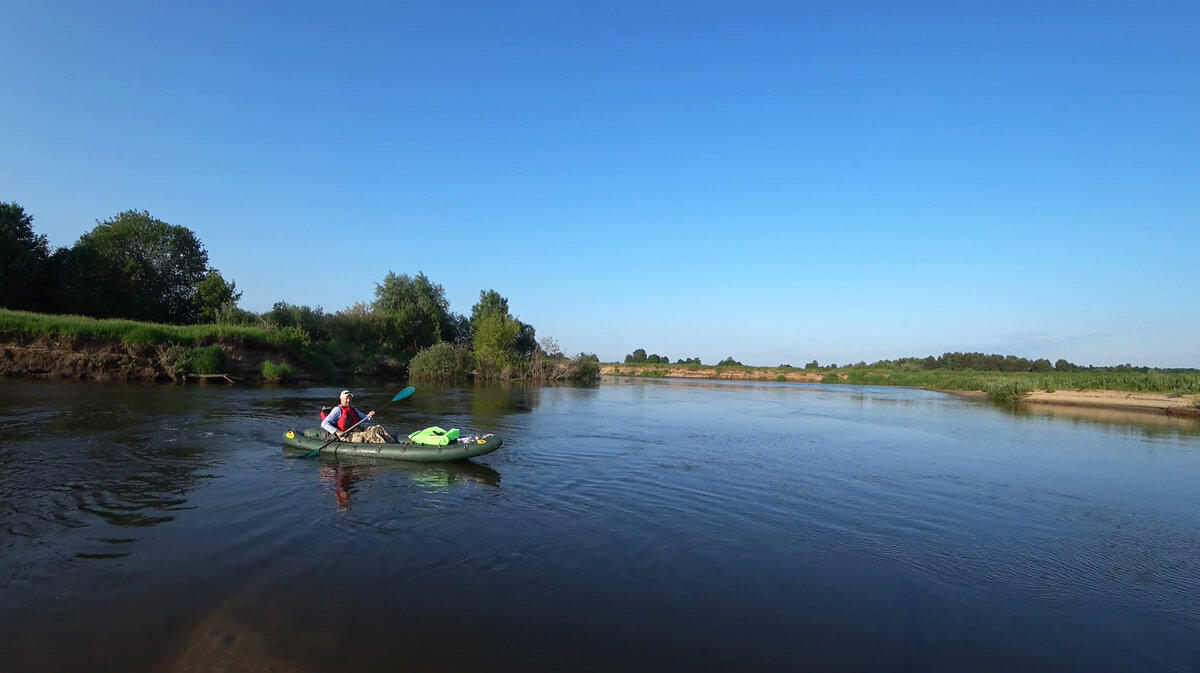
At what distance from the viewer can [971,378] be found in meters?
56.6

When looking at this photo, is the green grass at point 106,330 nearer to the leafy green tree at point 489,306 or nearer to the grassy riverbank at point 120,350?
the grassy riverbank at point 120,350

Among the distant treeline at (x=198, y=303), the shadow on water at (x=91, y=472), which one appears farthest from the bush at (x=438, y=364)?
the shadow on water at (x=91, y=472)

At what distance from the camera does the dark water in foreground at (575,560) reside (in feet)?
18.0

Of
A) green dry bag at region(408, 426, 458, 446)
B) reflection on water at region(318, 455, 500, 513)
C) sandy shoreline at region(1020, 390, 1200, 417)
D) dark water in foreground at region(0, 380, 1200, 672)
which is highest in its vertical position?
sandy shoreline at region(1020, 390, 1200, 417)

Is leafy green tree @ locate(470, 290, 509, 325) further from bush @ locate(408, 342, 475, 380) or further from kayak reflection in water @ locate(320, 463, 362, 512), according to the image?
kayak reflection in water @ locate(320, 463, 362, 512)

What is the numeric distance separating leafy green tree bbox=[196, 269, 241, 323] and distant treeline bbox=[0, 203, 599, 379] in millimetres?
67

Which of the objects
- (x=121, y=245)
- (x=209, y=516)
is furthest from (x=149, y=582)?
(x=121, y=245)

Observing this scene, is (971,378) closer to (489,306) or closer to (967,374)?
(967,374)

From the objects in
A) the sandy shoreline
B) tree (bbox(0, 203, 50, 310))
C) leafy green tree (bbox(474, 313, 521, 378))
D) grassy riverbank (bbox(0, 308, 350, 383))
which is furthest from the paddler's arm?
the sandy shoreline

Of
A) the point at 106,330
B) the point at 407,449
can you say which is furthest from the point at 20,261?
the point at 407,449

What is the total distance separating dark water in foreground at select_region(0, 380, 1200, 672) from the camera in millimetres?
5473

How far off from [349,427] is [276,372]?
2208cm

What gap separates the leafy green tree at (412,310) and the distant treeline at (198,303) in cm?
9

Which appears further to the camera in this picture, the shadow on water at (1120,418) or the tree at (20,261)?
the tree at (20,261)
